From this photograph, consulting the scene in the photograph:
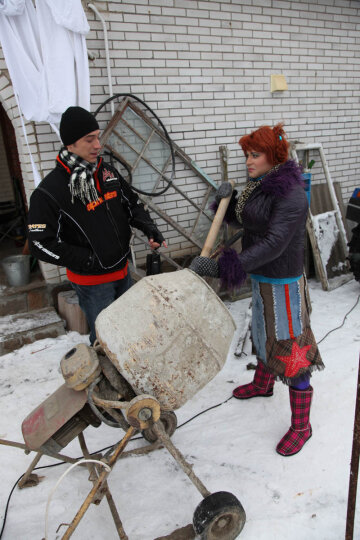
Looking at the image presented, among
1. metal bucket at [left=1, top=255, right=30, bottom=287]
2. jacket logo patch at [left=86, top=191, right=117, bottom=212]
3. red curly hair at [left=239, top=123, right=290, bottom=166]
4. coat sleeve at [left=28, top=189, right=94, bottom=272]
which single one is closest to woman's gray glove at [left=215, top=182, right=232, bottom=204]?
red curly hair at [left=239, top=123, right=290, bottom=166]

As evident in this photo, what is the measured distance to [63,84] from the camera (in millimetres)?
2994

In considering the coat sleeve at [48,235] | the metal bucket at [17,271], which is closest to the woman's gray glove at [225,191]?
the coat sleeve at [48,235]

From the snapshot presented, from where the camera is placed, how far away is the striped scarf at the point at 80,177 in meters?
2.27

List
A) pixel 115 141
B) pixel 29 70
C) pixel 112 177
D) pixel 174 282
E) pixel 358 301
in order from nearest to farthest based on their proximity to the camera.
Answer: pixel 174 282 → pixel 112 177 → pixel 29 70 → pixel 115 141 → pixel 358 301

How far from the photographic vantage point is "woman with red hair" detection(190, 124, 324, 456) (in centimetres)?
186

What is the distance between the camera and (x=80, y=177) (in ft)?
7.43

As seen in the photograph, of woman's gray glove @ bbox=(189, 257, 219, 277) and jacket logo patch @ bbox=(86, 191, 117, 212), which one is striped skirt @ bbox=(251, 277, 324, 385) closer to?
woman's gray glove @ bbox=(189, 257, 219, 277)

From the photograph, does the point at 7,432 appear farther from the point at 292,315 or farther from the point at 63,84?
the point at 63,84

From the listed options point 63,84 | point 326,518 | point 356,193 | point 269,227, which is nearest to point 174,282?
point 269,227

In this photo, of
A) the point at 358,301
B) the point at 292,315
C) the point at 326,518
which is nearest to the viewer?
the point at 326,518

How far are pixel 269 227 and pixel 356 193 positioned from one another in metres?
3.57

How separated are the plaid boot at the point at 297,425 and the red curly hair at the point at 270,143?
1.46 m

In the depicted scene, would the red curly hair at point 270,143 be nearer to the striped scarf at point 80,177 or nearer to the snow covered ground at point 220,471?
the striped scarf at point 80,177

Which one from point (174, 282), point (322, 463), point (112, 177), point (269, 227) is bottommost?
point (322, 463)
